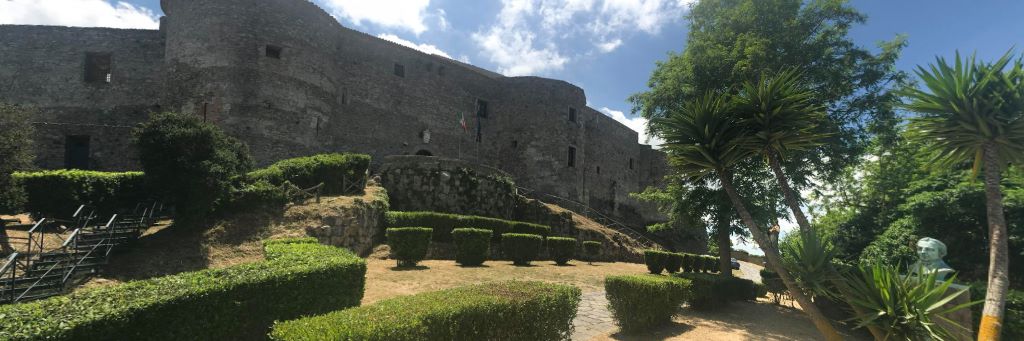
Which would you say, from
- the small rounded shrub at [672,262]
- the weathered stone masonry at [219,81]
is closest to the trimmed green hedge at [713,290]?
the small rounded shrub at [672,262]

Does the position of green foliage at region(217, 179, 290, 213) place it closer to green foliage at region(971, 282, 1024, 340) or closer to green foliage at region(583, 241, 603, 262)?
green foliage at region(583, 241, 603, 262)

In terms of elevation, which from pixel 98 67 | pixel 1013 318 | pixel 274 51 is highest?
pixel 274 51

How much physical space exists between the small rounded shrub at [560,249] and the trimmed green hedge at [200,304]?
418 inches

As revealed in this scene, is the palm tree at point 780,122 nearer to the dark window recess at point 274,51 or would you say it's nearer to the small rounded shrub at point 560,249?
the small rounded shrub at point 560,249

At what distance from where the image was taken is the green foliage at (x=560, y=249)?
17438 millimetres

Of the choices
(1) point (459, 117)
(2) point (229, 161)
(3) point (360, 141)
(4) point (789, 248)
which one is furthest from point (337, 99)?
(4) point (789, 248)

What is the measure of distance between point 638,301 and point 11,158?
596 inches

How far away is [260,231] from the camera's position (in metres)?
13.0

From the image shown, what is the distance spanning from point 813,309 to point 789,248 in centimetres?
99

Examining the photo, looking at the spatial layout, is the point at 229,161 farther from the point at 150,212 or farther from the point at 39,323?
the point at 39,323

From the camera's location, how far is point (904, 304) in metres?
5.59

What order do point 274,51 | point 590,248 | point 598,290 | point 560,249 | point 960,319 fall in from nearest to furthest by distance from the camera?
point 960,319
point 598,290
point 560,249
point 590,248
point 274,51

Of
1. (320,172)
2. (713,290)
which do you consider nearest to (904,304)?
(713,290)

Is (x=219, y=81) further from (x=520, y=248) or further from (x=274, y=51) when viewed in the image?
(x=520, y=248)
